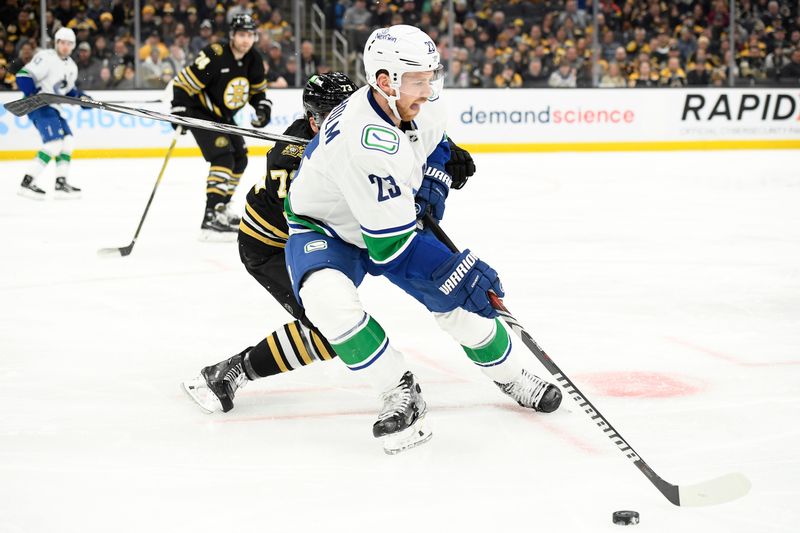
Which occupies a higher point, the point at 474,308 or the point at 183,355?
the point at 474,308

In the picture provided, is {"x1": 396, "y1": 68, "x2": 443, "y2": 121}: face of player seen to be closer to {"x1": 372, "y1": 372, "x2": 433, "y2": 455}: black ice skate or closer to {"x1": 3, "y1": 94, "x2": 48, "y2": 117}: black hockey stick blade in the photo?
{"x1": 372, "y1": 372, "x2": 433, "y2": 455}: black ice skate

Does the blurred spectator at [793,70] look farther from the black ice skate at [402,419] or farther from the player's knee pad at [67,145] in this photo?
the black ice skate at [402,419]

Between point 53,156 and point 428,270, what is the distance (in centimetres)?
601

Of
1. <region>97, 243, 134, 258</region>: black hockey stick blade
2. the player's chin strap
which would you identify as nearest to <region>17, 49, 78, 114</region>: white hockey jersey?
<region>97, 243, 134, 258</region>: black hockey stick blade

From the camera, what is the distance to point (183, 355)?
3301 millimetres

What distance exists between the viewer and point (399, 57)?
2256 mm

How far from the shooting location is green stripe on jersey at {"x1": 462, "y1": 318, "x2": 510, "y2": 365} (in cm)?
263

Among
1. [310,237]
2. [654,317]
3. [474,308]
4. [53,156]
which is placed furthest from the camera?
[53,156]

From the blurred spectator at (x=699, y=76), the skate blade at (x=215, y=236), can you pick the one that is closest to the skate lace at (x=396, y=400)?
the skate blade at (x=215, y=236)

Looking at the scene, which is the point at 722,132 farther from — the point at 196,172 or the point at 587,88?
the point at 196,172

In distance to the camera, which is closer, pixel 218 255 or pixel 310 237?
pixel 310 237

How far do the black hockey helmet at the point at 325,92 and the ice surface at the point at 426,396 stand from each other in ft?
2.48

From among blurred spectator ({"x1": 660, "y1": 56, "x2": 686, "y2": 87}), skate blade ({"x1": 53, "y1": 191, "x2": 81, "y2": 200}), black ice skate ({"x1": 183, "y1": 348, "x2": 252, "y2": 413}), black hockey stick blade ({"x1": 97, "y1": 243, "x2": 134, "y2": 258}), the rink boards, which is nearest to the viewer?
black ice skate ({"x1": 183, "y1": 348, "x2": 252, "y2": 413})

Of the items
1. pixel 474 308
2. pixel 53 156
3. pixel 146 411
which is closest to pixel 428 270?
pixel 474 308
